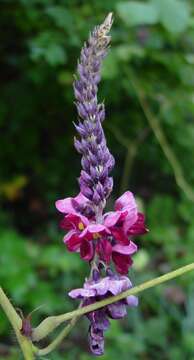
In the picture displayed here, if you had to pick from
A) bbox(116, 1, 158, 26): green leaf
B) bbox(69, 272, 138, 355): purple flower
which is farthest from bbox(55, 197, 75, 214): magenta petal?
bbox(116, 1, 158, 26): green leaf

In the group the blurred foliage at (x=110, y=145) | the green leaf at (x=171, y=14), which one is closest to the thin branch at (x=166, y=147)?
the blurred foliage at (x=110, y=145)

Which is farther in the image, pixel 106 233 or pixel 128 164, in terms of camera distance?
pixel 128 164

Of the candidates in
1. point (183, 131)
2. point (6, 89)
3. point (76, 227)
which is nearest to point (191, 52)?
point (183, 131)

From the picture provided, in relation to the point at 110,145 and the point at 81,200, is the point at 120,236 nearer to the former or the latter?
the point at 81,200

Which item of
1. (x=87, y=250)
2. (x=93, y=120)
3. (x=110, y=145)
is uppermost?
(x=93, y=120)

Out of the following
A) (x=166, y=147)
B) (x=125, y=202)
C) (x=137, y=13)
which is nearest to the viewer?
(x=125, y=202)

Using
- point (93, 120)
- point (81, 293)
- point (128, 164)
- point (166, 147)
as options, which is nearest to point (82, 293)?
point (81, 293)
